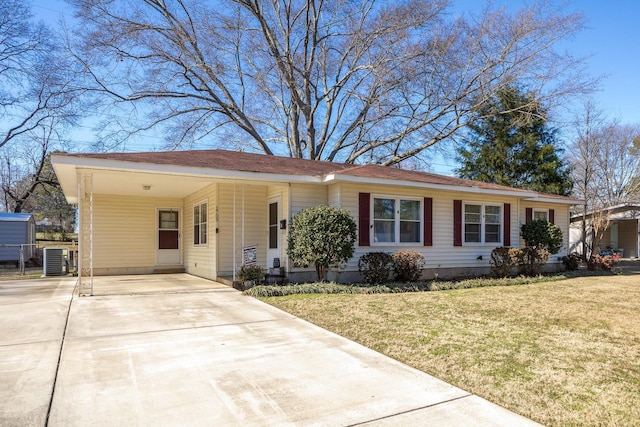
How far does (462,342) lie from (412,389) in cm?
161

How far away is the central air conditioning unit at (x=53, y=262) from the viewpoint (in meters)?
12.5

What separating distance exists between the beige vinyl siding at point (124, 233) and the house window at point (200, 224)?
185cm

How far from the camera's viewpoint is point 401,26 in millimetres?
17469

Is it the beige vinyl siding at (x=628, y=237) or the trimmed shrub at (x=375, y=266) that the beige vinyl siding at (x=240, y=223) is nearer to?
the trimmed shrub at (x=375, y=266)

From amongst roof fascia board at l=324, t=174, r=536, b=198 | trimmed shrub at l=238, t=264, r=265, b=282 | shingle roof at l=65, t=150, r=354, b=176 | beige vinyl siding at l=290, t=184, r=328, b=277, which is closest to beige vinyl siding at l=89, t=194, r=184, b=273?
shingle roof at l=65, t=150, r=354, b=176

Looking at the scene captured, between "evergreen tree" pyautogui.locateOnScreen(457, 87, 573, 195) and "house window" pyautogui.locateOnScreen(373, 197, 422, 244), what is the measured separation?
43.4 feet

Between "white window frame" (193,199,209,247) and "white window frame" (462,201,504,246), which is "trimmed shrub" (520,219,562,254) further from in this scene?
"white window frame" (193,199,209,247)

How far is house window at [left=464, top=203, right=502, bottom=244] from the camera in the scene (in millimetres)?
12055

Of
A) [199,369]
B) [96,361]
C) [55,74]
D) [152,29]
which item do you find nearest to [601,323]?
[199,369]

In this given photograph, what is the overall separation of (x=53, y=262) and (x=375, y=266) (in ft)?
32.1

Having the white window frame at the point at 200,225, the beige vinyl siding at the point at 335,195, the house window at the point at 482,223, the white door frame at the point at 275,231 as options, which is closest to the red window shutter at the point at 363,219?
the beige vinyl siding at the point at 335,195

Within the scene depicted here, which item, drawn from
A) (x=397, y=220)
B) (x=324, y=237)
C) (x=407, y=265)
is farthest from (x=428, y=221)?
(x=324, y=237)

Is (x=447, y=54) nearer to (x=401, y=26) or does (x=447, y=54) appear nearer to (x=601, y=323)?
(x=401, y=26)

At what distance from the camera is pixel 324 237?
28.9 feet
